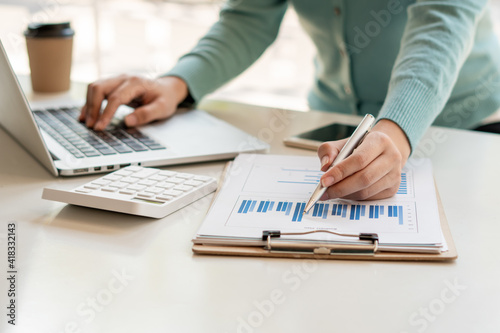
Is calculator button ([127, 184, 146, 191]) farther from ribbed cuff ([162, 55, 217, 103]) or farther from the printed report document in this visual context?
ribbed cuff ([162, 55, 217, 103])

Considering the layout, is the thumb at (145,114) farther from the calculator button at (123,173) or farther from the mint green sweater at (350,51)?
the calculator button at (123,173)

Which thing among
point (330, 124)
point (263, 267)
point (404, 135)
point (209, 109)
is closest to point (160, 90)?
point (209, 109)

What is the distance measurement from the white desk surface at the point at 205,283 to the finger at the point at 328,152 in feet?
0.48

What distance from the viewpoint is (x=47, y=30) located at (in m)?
1.19

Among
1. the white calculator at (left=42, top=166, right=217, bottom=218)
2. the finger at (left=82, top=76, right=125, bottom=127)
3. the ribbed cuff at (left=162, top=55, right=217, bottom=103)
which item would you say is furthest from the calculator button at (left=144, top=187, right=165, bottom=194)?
the ribbed cuff at (left=162, top=55, right=217, bottom=103)

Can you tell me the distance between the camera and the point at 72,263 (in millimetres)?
547

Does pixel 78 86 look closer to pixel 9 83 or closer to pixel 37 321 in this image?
pixel 9 83

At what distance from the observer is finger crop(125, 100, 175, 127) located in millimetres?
955

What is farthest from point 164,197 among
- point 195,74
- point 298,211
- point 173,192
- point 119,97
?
point 195,74

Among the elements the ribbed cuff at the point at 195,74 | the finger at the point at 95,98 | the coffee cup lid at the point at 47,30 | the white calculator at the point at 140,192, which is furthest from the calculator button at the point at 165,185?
the coffee cup lid at the point at 47,30

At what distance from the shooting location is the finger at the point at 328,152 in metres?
0.68

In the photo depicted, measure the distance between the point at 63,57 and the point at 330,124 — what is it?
0.61 meters

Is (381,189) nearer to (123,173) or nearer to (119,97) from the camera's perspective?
(123,173)

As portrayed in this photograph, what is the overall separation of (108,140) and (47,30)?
444mm
